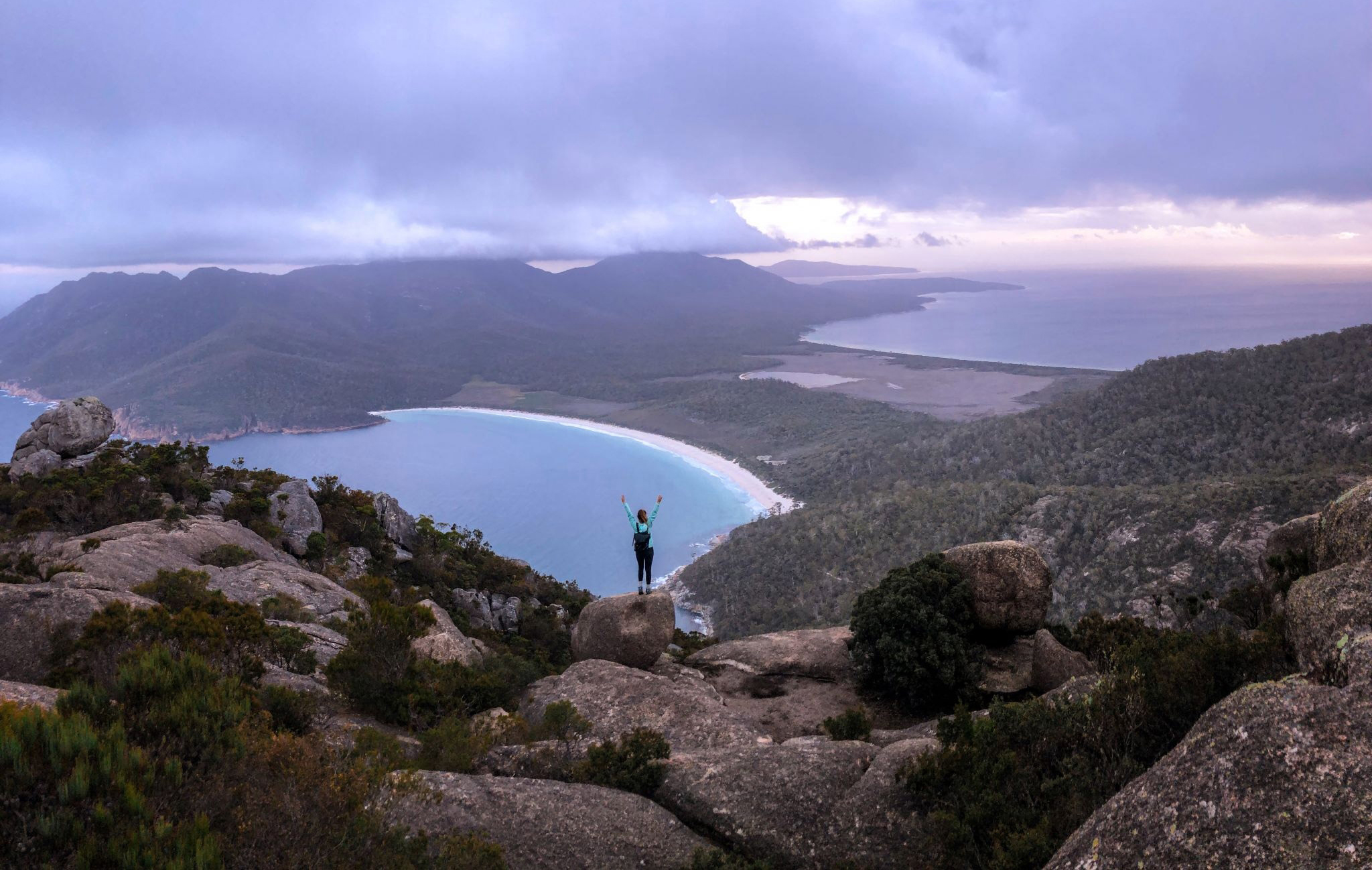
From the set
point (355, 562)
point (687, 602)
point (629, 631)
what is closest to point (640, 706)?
point (629, 631)

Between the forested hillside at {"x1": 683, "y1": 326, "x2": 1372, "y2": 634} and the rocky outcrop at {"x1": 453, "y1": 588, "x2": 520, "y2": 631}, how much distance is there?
2688cm

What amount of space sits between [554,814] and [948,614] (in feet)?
33.8

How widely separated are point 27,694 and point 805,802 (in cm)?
890

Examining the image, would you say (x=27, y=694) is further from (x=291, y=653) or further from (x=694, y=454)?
(x=694, y=454)

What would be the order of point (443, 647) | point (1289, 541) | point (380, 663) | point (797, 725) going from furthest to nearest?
point (443, 647) → point (797, 725) → point (1289, 541) → point (380, 663)

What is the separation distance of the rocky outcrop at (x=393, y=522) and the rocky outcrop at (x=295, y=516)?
9.43ft

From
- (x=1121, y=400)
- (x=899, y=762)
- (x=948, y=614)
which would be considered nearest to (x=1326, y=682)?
(x=899, y=762)

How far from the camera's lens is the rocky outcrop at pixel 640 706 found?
1142 centimetres

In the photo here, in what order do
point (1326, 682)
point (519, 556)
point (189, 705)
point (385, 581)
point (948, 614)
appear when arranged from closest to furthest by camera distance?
1. point (1326, 682)
2. point (189, 705)
3. point (385, 581)
4. point (948, 614)
5. point (519, 556)

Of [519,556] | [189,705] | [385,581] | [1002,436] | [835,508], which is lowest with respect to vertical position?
[519,556]

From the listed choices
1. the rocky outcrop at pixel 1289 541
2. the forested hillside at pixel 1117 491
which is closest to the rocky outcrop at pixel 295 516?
the rocky outcrop at pixel 1289 541

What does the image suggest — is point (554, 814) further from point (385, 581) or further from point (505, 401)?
point (505, 401)

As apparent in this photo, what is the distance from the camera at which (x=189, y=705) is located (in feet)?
18.9

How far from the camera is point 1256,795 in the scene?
4.46 m
